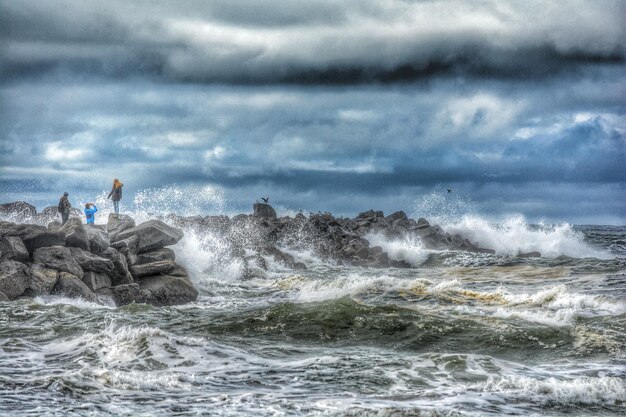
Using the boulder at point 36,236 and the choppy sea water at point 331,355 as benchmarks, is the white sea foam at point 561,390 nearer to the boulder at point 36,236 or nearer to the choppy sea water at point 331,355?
the choppy sea water at point 331,355

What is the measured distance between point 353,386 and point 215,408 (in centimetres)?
241

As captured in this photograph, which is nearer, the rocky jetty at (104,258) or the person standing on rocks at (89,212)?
the rocky jetty at (104,258)

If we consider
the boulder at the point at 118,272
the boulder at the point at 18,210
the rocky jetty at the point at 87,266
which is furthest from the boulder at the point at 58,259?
the boulder at the point at 18,210

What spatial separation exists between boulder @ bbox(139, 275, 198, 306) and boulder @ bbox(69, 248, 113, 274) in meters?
1.34

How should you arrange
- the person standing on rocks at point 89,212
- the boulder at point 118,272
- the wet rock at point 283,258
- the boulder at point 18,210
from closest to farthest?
the boulder at point 118,272
the person standing on rocks at point 89,212
the wet rock at point 283,258
the boulder at point 18,210

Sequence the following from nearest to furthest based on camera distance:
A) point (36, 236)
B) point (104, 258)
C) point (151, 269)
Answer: point (36, 236) < point (104, 258) < point (151, 269)

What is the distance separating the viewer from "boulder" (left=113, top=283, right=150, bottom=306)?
23.7 m

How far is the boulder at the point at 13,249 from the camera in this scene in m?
22.6

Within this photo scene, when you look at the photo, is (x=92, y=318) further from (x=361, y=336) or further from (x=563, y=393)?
(x=563, y=393)

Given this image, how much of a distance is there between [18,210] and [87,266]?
63.6 feet

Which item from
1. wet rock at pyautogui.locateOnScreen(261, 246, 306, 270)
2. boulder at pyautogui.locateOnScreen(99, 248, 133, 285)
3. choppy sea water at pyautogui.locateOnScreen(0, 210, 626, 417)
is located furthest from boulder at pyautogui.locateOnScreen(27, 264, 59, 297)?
wet rock at pyautogui.locateOnScreen(261, 246, 306, 270)

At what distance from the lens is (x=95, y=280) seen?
78.1 feet

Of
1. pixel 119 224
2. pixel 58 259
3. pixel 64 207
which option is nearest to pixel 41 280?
pixel 58 259

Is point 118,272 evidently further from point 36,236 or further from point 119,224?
point 119,224
